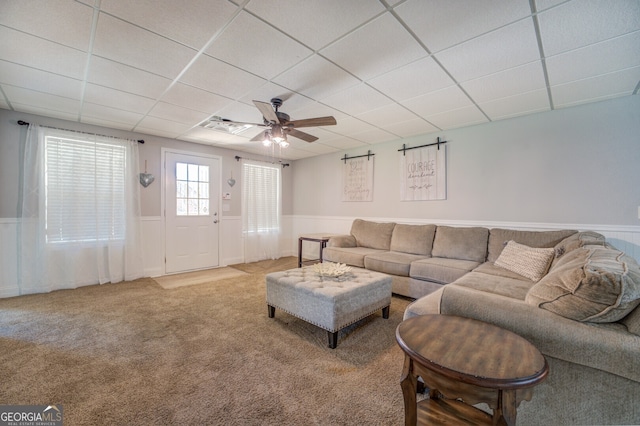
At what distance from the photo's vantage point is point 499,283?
2.37 m

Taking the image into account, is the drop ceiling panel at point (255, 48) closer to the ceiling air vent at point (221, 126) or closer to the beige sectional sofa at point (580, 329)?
the ceiling air vent at point (221, 126)

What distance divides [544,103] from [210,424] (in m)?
4.27

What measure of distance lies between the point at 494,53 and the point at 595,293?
185 cm

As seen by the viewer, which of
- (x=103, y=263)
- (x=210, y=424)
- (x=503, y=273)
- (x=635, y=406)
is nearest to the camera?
(x=635, y=406)

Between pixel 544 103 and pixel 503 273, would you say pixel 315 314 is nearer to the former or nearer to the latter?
pixel 503 273

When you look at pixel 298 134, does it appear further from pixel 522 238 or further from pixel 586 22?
pixel 522 238

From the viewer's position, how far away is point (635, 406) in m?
1.03

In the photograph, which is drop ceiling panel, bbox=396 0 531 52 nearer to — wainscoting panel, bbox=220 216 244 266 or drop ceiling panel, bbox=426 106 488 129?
drop ceiling panel, bbox=426 106 488 129

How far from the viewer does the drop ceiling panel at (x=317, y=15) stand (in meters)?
1.59

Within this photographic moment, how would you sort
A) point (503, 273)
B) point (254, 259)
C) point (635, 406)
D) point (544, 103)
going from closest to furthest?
point (635, 406), point (503, 273), point (544, 103), point (254, 259)

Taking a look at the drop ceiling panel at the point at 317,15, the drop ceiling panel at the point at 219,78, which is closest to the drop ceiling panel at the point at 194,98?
the drop ceiling panel at the point at 219,78

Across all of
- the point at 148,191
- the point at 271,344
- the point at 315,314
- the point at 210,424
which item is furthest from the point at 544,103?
the point at 148,191

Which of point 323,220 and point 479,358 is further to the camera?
point 323,220

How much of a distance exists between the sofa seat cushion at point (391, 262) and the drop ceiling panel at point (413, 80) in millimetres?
2024
